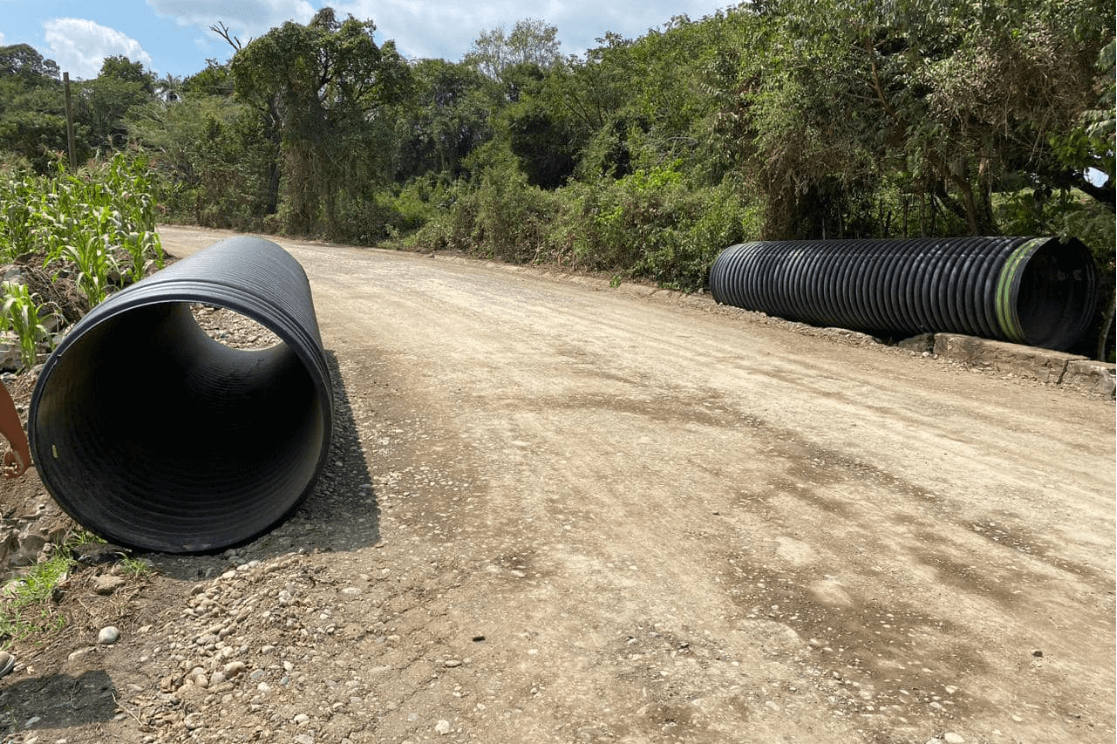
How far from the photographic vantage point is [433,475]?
5.25 m

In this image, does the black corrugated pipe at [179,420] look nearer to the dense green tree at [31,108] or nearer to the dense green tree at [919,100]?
the dense green tree at [919,100]

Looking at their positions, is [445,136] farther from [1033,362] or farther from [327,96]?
[1033,362]

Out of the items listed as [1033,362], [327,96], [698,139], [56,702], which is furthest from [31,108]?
[56,702]

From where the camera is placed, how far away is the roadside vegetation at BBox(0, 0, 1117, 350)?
29.6ft

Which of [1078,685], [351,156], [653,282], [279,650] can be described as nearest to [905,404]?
[1078,685]

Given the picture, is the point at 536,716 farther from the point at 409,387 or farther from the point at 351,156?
the point at 351,156

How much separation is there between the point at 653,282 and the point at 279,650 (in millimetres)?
13111

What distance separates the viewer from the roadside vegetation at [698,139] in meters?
9.02

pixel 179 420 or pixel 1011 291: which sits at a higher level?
pixel 1011 291

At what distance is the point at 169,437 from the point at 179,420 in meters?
0.30

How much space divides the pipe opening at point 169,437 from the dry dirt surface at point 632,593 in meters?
0.24

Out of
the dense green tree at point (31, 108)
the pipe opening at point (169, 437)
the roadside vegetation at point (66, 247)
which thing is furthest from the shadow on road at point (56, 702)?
the dense green tree at point (31, 108)

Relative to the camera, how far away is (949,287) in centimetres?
966

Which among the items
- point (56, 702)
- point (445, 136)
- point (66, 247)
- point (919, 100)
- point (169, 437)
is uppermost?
point (445, 136)
